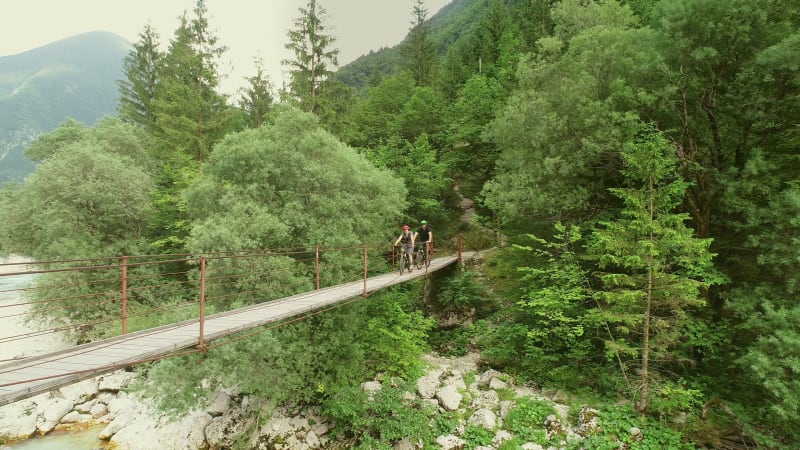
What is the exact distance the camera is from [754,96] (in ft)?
27.7

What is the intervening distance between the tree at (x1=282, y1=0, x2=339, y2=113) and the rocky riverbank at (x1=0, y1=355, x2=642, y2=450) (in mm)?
12907

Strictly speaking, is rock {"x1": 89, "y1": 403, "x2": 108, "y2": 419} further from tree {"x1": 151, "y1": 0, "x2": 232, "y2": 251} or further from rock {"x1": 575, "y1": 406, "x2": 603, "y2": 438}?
rock {"x1": 575, "y1": 406, "x2": 603, "y2": 438}

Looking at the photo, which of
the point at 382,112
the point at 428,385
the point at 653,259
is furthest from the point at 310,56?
the point at 653,259

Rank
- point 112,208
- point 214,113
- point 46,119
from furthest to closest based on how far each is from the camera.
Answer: point 46,119
point 214,113
point 112,208

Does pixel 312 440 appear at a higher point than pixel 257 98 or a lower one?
lower

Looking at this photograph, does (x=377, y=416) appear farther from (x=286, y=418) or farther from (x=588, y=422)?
(x=588, y=422)

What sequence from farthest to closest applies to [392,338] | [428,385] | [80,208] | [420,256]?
[80,208] → [420,256] → [392,338] → [428,385]

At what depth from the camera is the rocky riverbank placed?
9154 millimetres

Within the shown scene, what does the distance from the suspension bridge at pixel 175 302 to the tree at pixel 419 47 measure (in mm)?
23156

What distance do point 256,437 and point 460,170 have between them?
15925 millimetres

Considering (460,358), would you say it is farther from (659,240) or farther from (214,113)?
(214,113)

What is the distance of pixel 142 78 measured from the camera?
23188 mm

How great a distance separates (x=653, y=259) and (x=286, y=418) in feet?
34.1

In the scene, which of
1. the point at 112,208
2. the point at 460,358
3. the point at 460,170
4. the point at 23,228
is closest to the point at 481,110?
the point at 460,170
